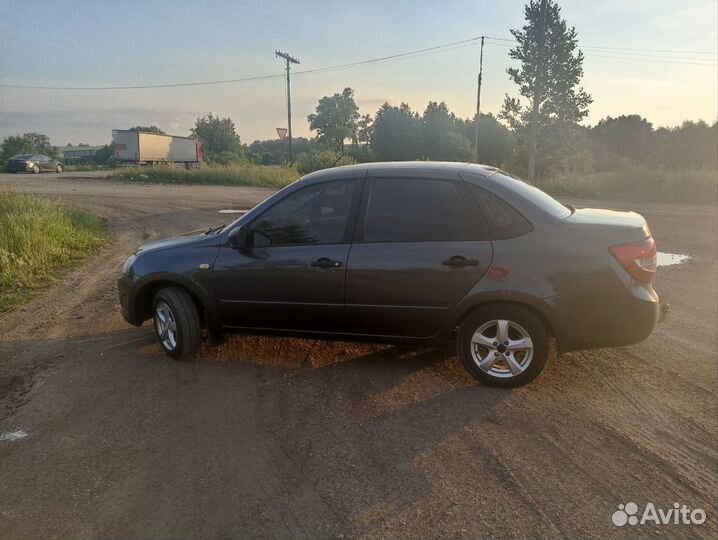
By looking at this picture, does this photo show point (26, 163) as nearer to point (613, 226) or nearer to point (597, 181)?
point (597, 181)

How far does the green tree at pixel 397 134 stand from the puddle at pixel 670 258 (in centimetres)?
4640

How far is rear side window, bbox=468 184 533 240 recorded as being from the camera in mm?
3623

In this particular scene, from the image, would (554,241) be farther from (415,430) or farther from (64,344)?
(64,344)

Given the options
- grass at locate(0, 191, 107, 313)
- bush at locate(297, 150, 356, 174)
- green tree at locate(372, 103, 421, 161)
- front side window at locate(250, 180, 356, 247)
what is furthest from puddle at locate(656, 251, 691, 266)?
green tree at locate(372, 103, 421, 161)

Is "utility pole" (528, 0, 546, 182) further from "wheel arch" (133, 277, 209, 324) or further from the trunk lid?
"wheel arch" (133, 277, 209, 324)

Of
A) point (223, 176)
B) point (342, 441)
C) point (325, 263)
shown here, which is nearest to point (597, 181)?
point (223, 176)

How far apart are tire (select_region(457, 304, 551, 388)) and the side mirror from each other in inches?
76.4

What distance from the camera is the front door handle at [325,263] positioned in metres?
3.89

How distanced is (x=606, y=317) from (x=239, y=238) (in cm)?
294

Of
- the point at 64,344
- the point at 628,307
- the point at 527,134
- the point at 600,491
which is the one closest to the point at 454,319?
the point at 628,307

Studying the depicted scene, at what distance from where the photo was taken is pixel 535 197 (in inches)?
156

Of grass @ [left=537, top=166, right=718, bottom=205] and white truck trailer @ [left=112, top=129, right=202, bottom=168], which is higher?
white truck trailer @ [left=112, top=129, right=202, bottom=168]

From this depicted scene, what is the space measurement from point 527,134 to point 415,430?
28.2 m

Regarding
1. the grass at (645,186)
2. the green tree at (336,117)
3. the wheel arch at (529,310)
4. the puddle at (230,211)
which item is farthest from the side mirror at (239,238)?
the green tree at (336,117)
